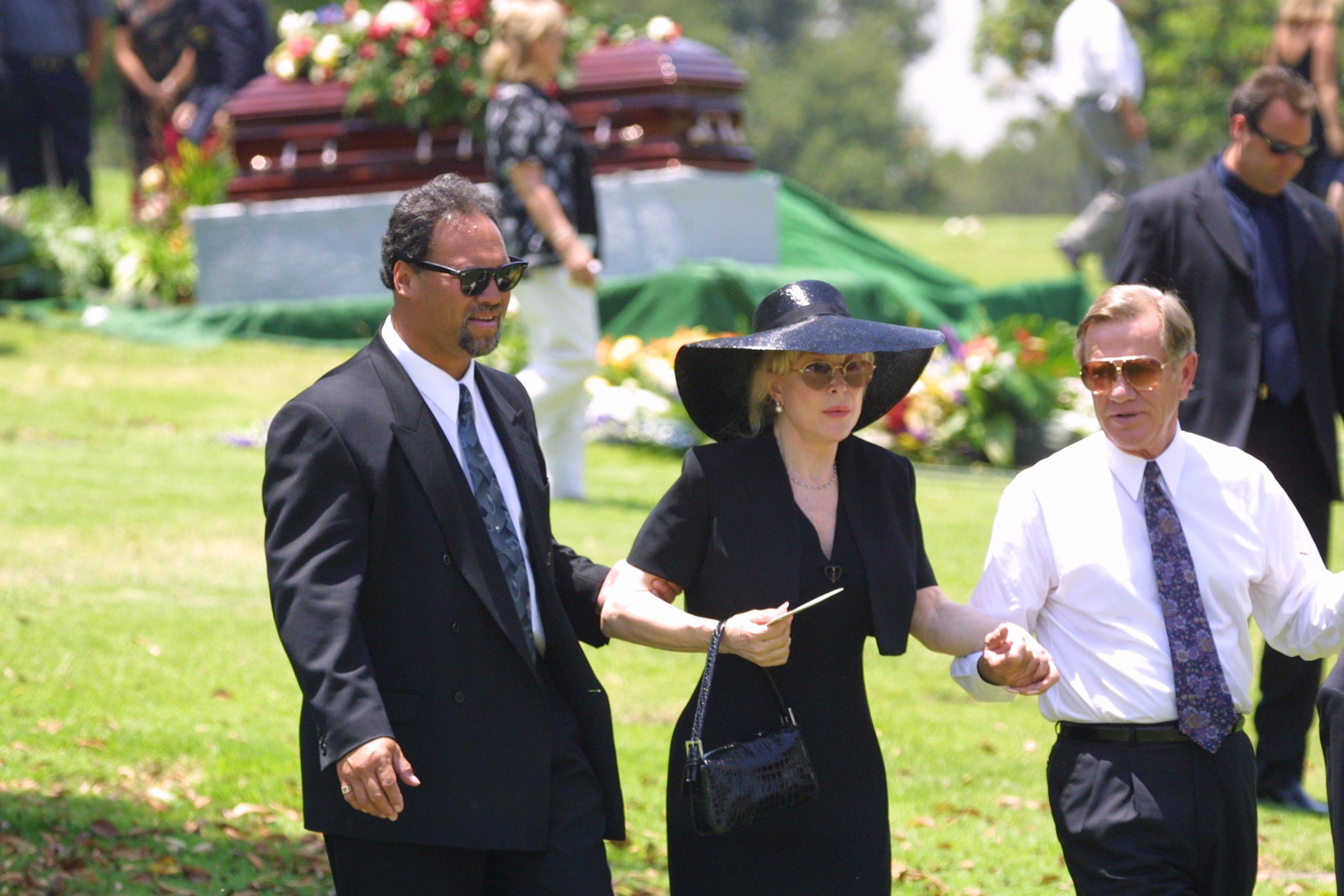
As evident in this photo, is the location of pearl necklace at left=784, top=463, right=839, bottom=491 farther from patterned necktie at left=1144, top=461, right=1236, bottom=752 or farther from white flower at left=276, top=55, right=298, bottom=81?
white flower at left=276, top=55, right=298, bottom=81

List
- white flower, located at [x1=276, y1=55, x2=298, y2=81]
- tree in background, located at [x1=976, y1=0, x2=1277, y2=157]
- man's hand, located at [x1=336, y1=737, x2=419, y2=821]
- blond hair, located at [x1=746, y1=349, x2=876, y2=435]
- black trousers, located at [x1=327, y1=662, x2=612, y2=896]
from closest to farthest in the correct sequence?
man's hand, located at [x1=336, y1=737, x2=419, y2=821] < black trousers, located at [x1=327, y1=662, x2=612, y2=896] < blond hair, located at [x1=746, y1=349, x2=876, y2=435] < white flower, located at [x1=276, y1=55, x2=298, y2=81] < tree in background, located at [x1=976, y1=0, x2=1277, y2=157]

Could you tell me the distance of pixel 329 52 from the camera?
13.3 meters

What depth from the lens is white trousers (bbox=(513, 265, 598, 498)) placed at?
8156 mm

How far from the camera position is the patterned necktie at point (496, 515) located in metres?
3.38

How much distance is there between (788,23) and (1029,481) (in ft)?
282

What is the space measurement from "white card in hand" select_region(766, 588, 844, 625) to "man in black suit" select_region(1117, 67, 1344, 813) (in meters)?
2.44

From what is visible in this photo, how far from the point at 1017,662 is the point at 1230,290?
2.59 m

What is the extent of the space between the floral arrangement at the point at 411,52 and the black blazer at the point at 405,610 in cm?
946

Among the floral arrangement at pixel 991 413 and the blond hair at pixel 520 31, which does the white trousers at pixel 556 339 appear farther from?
the floral arrangement at pixel 991 413

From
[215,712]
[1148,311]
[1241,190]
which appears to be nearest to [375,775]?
[1148,311]

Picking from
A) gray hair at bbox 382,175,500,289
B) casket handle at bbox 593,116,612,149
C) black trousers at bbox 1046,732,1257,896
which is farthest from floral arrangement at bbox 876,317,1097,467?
gray hair at bbox 382,175,500,289

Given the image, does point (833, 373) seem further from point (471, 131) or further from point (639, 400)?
point (471, 131)

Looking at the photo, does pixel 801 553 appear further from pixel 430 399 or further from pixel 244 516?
pixel 244 516

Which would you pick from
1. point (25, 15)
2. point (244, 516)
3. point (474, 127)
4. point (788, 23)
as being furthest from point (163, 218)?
point (788, 23)
